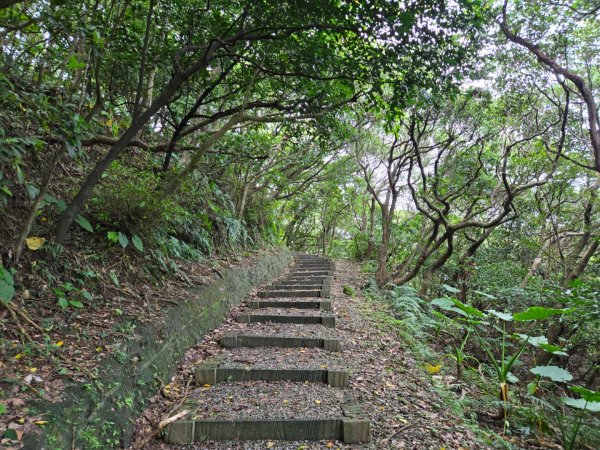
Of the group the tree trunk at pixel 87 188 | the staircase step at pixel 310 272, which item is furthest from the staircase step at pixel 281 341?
the staircase step at pixel 310 272

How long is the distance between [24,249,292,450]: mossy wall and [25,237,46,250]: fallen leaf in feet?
3.62

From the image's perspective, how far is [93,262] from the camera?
350cm

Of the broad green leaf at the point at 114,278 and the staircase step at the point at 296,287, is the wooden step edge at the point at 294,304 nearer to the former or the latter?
the staircase step at the point at 296,287

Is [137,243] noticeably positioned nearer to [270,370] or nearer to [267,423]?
[270,370]

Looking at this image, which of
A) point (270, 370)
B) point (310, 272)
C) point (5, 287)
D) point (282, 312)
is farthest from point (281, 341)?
point (310, 272)

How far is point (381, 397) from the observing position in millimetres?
3367

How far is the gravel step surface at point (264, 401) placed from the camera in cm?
293

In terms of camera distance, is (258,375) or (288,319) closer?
(258,375)

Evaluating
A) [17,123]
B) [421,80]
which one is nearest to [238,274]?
[17,123]

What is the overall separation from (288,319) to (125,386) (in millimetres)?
2765

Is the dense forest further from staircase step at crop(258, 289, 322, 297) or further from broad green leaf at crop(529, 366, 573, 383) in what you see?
staircase step at crop(258, 289, 322, 297)

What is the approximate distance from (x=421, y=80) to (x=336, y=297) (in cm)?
473

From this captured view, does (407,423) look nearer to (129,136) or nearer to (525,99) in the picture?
(129,136)

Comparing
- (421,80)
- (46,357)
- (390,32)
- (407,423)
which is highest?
(390,32)
